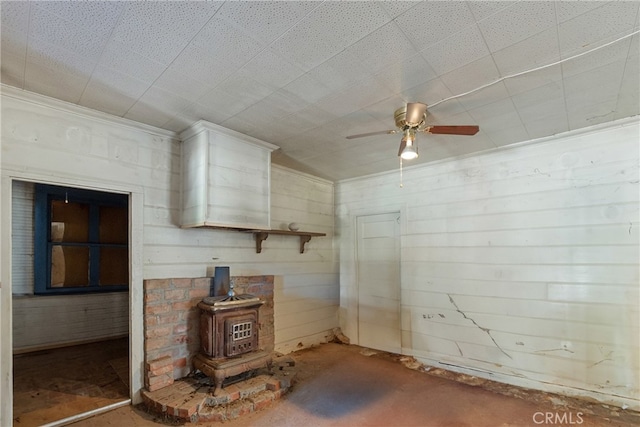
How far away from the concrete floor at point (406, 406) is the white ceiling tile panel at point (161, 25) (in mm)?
2540

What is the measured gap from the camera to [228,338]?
2768mm

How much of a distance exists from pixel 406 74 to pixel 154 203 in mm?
2326

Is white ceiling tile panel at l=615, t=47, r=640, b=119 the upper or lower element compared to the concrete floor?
Answer: upper

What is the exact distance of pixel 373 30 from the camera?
5.14 ft

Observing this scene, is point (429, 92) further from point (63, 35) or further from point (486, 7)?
point (63, 35)

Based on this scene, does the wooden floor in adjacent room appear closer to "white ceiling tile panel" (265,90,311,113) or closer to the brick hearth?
the brick hearth

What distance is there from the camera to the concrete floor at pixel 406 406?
2406mm

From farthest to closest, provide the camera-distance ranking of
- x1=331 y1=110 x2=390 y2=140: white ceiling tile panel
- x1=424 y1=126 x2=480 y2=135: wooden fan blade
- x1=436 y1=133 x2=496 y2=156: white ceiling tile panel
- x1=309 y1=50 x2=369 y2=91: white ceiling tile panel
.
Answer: x1=436 y1=133 x2=496 y2=156: white ceiling tile panel
x1=331 y1=110 x2=390 y2=140: white ceiling tile panel
x1=424 y1=126 x2=480 y2=135: wooden fan blade
x1=309 y1=50 x2=369 y2=91: white ceiling tile panel

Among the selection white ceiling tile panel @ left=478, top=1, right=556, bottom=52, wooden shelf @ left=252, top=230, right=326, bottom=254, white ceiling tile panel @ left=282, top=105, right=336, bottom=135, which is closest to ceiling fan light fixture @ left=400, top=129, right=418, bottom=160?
white ceiling tile panel @ left=282, top=105, right=336, bottom=135

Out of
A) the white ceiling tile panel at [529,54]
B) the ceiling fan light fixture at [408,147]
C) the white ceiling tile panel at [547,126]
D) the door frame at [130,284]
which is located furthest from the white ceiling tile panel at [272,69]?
the white ceiling tile panel at [547,126]

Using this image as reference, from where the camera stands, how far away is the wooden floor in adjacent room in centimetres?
244

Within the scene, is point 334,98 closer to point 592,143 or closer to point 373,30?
point 373,30

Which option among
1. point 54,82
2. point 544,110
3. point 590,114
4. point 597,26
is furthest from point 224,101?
point 590,114

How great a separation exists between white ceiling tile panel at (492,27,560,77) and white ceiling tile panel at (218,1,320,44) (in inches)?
43.8
